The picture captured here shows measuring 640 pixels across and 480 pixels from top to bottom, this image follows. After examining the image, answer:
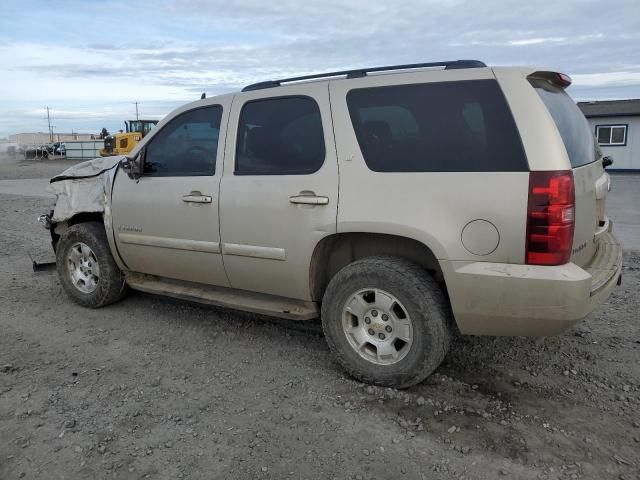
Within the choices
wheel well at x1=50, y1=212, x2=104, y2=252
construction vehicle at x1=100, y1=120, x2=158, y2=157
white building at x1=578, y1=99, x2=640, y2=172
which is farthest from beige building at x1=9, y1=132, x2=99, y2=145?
wheel well at x1=50, y1=212, x2=104, y2=252

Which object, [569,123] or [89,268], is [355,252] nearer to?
[569,123]

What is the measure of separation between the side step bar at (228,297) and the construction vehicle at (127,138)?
23.6 meters

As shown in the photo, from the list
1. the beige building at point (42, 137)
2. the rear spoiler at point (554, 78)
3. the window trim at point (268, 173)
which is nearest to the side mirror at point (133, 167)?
the window trim at point (268, 173)

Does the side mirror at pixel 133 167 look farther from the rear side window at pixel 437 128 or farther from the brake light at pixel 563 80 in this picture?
the brake light at pixel 563 80

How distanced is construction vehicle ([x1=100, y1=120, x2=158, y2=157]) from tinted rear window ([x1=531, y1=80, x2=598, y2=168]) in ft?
84.4

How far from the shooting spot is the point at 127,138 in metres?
28.7

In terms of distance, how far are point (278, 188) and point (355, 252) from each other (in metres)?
0.71

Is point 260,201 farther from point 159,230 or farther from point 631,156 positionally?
point 631,156

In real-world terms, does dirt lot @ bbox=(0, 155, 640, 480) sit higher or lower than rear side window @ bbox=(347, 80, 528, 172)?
lower

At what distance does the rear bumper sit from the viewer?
10.1 feet

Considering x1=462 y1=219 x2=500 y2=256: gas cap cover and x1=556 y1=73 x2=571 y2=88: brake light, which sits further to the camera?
x1=556 y1=73 x2=571 y2=88: brake light

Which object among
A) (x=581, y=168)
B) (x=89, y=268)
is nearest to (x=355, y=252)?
(x=581, y=168)

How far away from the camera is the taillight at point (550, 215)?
3.02 meters

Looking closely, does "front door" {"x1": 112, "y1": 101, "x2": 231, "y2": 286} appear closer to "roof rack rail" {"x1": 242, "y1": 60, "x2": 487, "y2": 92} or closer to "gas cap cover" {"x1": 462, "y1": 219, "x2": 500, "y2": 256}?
"roof rack rail" {"x1": 242, "y1": 60, "x2": 487, "y2": 92}
